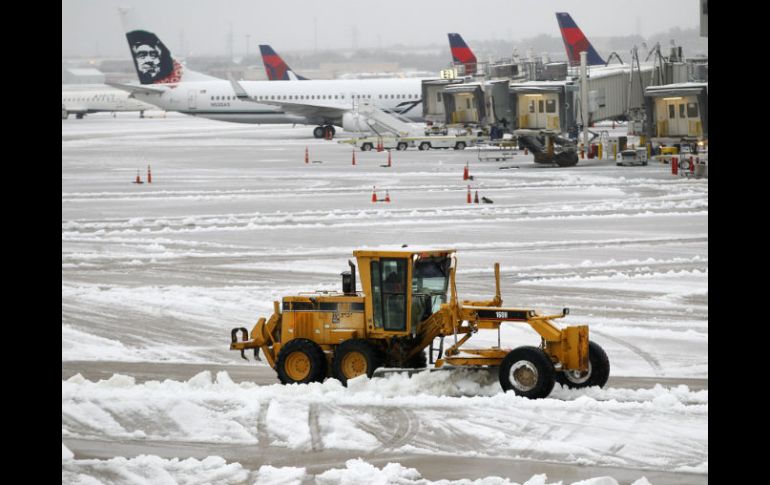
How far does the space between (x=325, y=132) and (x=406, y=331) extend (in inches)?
2676

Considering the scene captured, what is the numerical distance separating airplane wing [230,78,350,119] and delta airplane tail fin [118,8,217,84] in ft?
34.3

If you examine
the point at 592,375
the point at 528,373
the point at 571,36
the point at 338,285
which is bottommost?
the point at 592,375

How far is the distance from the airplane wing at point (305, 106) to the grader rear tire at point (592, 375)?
218 ft

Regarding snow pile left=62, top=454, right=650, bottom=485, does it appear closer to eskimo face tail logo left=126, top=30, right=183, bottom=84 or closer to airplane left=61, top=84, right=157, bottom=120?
eskimo face tail logo left=126, top=30, right=183, bottom=84

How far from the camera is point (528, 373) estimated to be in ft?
44.5

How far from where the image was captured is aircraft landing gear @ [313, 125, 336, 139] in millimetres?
81000

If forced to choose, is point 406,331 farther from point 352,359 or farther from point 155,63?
point 155,63

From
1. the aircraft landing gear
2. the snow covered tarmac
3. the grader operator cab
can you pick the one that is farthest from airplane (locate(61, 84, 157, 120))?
the grader operator cab

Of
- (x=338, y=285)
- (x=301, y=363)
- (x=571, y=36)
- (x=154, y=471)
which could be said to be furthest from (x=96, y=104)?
(x=154, y=471)

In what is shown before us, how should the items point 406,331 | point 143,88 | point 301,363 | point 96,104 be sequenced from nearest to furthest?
point 406,331 → point 301,363 → point 143,88 → point 96,104

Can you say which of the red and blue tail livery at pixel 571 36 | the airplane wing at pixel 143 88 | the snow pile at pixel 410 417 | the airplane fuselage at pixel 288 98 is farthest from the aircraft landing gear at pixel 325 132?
the snow pile at pixel 410 417

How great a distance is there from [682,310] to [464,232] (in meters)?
12.0
